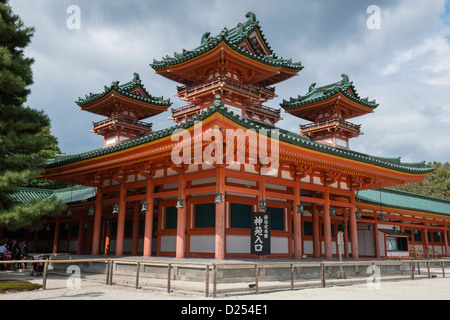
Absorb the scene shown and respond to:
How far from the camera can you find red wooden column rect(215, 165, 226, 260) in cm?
1441

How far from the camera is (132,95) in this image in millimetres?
25641

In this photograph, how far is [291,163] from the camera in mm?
17719

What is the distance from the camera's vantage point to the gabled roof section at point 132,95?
24.9 m

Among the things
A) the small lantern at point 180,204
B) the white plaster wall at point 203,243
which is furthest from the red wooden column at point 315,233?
the small lantern at point 180,204

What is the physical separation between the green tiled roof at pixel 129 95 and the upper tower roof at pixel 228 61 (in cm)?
327

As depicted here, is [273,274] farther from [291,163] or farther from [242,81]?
[242,81]

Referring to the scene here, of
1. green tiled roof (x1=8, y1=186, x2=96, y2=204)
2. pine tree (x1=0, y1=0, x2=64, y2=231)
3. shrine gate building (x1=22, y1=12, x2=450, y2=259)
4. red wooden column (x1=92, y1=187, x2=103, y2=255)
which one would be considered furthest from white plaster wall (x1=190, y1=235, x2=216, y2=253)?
green tiled roof (x1=8, y1=186, x2=96, y2=204)

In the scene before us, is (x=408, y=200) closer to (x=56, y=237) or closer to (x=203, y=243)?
(x=203, y=243)

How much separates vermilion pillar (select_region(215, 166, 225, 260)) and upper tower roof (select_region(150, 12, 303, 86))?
7832mm

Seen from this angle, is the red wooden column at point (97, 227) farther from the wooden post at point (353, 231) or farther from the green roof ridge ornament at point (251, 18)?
the green roof ridge ornament at point (251, 18)

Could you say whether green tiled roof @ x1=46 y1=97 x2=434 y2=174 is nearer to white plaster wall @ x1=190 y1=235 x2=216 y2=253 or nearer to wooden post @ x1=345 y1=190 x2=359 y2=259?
wooden post @ x1=345 y1=190 x2=359 y2=259

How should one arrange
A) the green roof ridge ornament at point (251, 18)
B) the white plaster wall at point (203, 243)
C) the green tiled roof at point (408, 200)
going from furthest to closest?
the green tiled roof at point (408, 200) → the green roof ridge ornament at point (251, 18) → the white plaster wall at point (203, 243)

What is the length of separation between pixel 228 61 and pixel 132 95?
8292 millimetres
